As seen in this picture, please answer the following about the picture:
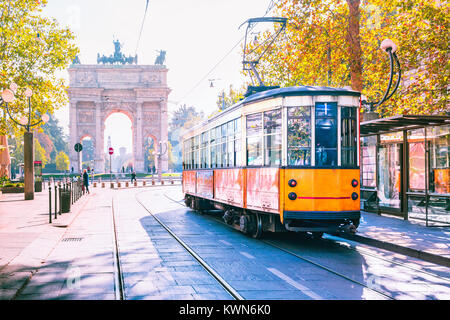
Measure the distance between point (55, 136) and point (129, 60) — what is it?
54.4 m

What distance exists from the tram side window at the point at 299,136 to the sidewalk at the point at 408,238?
92.2 inches

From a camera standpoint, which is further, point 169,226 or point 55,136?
point 55,136

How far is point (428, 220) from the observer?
13219 millimetres

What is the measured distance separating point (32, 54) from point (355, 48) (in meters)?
18.0

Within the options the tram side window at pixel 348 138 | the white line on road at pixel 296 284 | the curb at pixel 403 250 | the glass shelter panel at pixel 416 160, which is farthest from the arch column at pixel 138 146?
the white line on road at pixel 296 284

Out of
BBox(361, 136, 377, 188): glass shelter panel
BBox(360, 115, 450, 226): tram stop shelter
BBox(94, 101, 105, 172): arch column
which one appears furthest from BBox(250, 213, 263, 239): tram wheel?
BBox(94, 101, 105, 172): arch column

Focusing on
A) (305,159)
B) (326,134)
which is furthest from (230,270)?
(326,134)

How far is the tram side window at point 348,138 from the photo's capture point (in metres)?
9.84

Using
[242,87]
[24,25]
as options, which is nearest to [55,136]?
[242,87]

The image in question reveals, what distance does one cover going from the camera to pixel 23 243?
1006 centimetres

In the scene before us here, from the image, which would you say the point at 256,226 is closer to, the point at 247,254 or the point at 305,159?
the point at 247,254

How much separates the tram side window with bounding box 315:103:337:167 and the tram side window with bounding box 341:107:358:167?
0.55ft

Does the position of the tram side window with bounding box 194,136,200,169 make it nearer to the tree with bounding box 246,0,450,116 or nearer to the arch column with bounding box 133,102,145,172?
the tree with bounding box 246,0,450,116

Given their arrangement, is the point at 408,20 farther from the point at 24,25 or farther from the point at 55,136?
the point at 55,136
